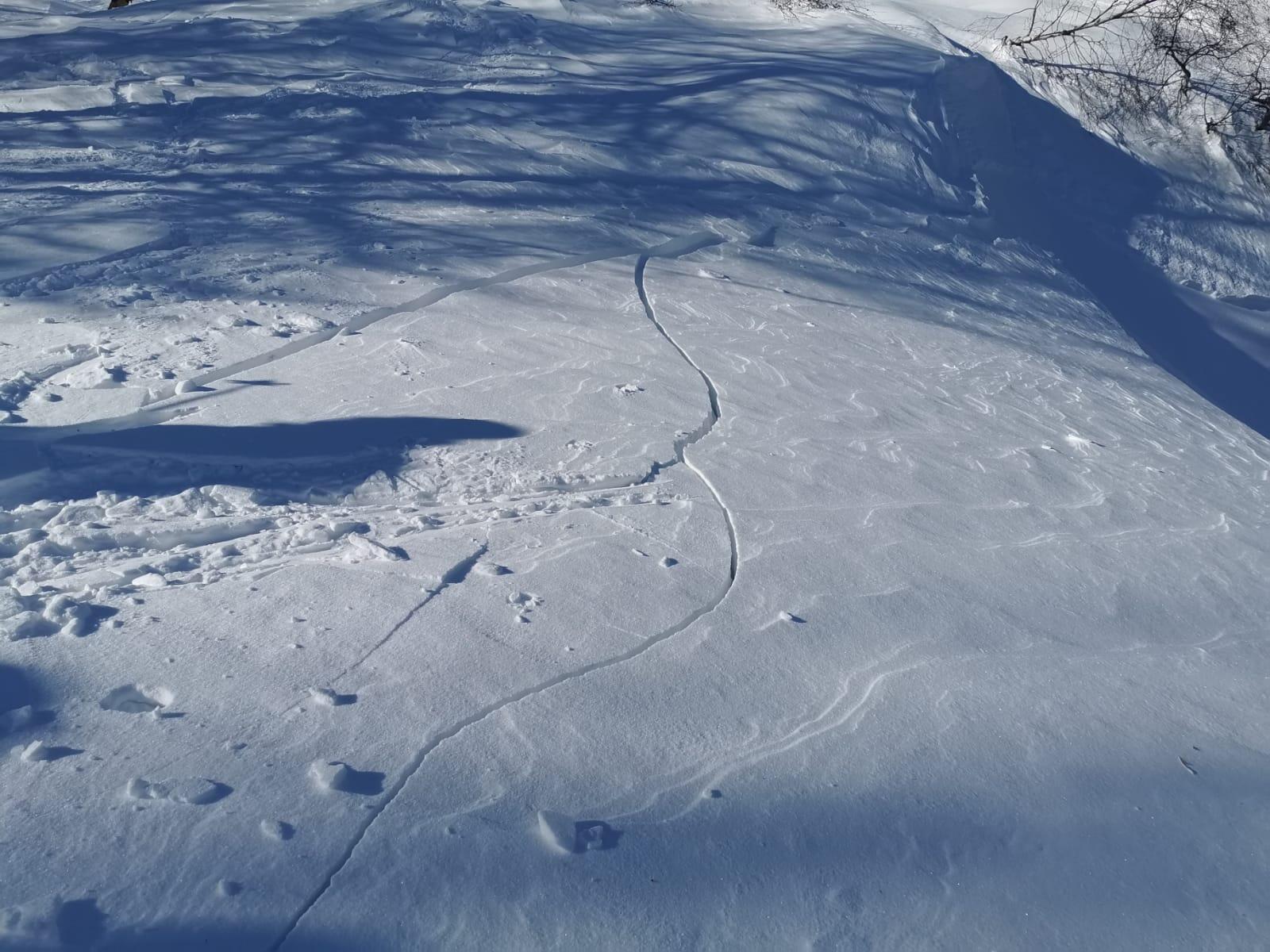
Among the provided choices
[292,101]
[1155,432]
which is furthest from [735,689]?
[292,101]

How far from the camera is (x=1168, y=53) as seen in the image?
9469mm

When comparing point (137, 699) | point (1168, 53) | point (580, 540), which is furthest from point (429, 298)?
point (1168, 53)

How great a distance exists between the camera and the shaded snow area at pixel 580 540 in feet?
6.39

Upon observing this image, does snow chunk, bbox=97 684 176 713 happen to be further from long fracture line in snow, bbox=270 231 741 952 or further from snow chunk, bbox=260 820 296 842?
long fracture line in snow, bbox=270 231 741 952

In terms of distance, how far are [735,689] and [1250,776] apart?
4.10 feet

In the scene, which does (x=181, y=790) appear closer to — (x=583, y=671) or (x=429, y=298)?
(x=583, y=671)

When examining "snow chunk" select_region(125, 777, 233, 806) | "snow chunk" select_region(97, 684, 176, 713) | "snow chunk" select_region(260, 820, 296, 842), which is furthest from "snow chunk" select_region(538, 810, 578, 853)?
"snow chunk" select_region(97, 684, 176, 713)

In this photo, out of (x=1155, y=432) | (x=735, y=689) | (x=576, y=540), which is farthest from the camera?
(x=1155, y=432)

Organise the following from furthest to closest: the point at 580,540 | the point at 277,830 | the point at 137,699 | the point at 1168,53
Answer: the point at 1168,53 < the point at 580,540 < the point at 137,699 < the point at 277,830

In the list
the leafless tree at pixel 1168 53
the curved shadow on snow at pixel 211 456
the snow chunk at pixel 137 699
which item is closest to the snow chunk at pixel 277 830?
the snow chunk at pixel 137 699

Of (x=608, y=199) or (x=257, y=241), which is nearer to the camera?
(x=257, y=241)

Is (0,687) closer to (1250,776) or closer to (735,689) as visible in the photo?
(735,689)

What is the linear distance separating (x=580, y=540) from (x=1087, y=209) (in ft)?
21.2

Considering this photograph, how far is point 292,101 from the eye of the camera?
6.60m
